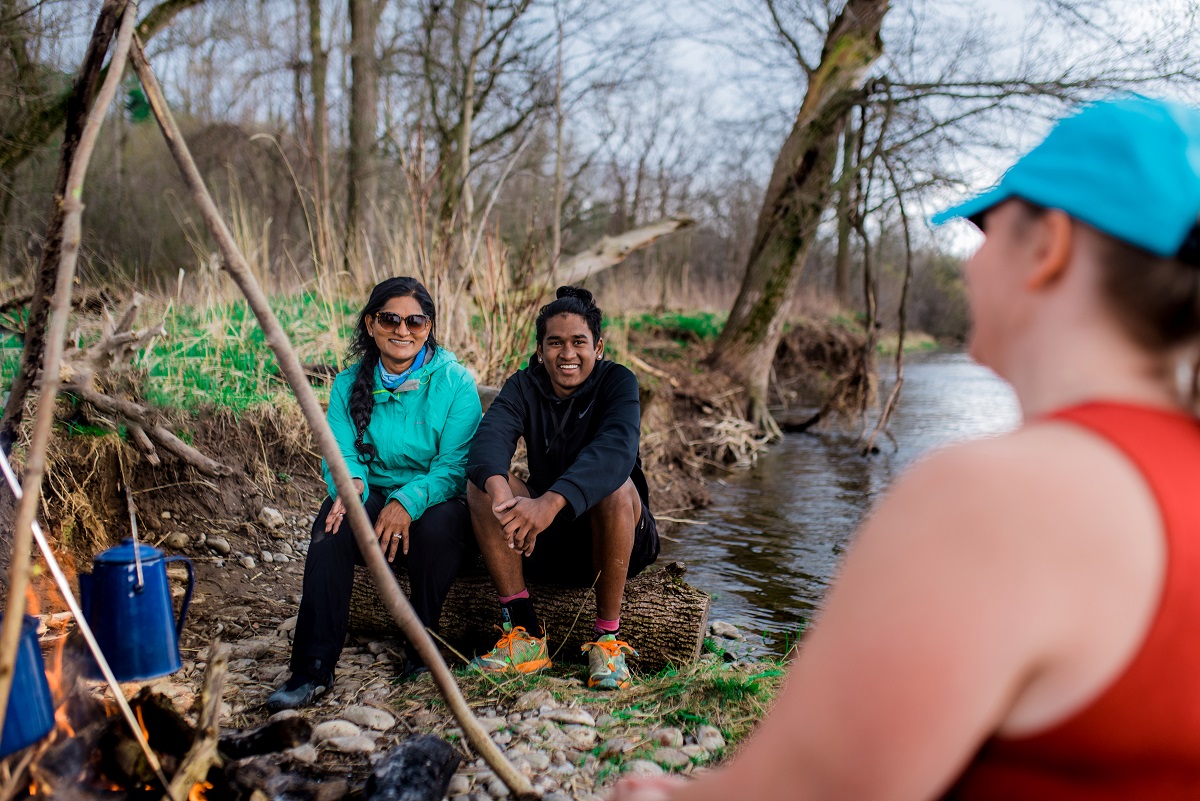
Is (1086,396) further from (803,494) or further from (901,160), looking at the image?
(901,160)

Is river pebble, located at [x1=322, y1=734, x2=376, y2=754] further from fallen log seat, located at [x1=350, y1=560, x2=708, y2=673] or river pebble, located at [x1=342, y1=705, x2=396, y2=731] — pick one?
fallen log seat, located at [x1=350, y1=560, x2=708, y2=673]

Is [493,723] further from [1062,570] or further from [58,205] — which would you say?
[1062,570]

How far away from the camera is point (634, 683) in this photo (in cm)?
290

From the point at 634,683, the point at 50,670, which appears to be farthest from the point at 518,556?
the point at 50,670

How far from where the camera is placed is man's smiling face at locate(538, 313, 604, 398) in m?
3.14

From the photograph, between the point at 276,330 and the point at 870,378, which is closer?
the point at 276,330

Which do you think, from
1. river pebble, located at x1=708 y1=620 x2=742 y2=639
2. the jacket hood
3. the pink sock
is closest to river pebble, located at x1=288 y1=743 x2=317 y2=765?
the pink sock

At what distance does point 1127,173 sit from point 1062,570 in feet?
1.13

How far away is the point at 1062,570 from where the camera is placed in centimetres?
64

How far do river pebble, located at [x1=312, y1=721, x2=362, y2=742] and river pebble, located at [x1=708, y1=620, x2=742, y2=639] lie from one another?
5.85ft

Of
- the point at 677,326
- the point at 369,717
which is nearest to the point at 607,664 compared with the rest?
the point at 369,717

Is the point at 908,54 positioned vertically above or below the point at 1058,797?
above

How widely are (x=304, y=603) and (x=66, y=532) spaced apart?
1493mm

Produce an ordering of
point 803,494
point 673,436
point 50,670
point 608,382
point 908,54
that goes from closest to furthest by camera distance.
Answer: point 50,670
point 608,382
point 803,494
point 673,436
point 908,54
